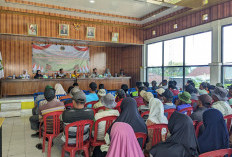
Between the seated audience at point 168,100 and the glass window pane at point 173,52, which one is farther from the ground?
the glass window pane at point 173,52

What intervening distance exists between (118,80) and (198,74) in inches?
168

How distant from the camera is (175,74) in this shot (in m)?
8.41

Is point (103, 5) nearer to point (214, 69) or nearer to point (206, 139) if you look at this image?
point (214, 69)

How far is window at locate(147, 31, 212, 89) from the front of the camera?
706 cm

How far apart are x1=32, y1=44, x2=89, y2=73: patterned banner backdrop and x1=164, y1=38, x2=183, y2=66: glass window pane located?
16.1ft

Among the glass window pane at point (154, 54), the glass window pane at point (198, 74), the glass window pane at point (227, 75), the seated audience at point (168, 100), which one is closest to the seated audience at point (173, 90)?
the seated audience at point (168, 100)

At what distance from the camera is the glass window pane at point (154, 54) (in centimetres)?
941

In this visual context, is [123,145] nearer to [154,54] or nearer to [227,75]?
[227,75]

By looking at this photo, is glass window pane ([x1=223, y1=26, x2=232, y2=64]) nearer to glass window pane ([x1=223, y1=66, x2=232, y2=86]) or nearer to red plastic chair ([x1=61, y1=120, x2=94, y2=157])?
glass window pane ([x1=223, y1=66, x2=232, y2=86])

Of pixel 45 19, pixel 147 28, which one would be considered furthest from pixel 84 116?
pixel 147 28

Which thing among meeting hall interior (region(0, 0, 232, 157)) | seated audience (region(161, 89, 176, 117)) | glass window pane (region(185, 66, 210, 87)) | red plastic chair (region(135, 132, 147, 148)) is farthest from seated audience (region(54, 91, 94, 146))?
glass window pane (region(185, 66, 210, 87))

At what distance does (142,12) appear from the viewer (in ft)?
28.0

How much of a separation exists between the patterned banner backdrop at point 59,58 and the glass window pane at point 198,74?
6.15 m

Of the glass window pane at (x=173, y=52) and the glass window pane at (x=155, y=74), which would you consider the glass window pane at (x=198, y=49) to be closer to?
the glass window pane at (x=173, y=52)
